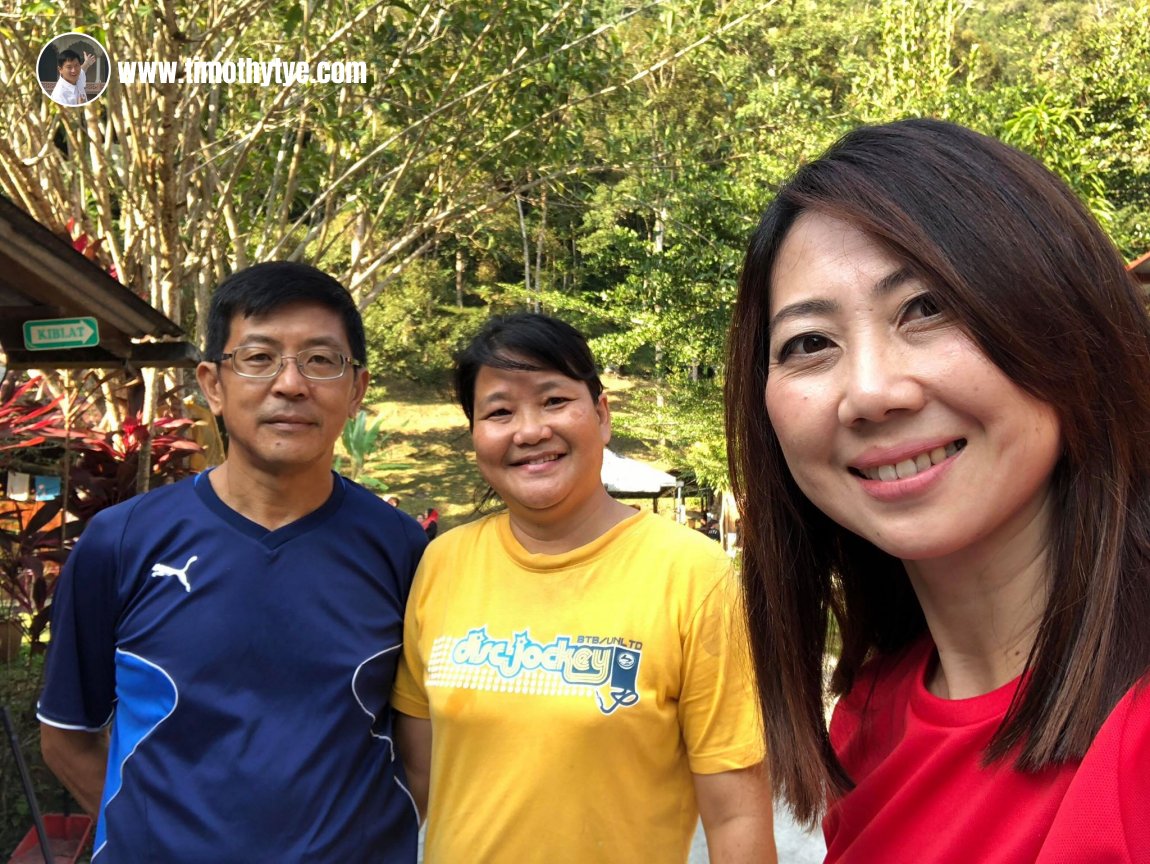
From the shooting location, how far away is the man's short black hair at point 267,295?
2.34 m

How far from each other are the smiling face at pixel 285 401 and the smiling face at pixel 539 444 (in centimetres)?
36

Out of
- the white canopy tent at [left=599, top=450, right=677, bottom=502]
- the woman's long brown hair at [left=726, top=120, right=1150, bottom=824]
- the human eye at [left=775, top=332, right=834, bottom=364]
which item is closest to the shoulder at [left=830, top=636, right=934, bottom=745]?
the woman's long brown hair at [left=726, top=120, right=1150, bottom=824]

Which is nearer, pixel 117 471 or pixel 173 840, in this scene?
pixel 173 840

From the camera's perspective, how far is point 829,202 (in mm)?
1078

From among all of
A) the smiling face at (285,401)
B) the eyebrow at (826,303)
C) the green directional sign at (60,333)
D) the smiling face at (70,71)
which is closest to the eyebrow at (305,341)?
the smiling face at (285,401)

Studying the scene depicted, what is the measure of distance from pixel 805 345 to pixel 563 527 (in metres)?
1.26

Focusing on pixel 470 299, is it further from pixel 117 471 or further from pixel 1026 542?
pixel 1026 542

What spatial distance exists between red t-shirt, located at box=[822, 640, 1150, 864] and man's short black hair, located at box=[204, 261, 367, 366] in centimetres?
158

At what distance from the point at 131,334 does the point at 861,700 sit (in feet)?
11.9

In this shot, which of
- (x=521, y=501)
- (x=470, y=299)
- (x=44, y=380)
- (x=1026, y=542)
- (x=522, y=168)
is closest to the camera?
(x=1026, y=542)

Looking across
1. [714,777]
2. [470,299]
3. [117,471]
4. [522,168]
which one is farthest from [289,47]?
[470,299]

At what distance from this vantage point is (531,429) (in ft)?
7.39

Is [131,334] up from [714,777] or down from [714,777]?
up

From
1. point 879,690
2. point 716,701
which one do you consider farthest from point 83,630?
point 879,690
